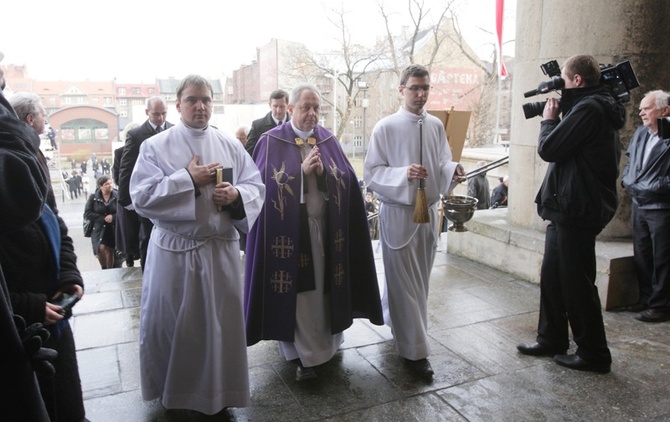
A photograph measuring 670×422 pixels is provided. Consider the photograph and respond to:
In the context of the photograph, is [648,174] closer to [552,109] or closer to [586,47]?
[586,47]

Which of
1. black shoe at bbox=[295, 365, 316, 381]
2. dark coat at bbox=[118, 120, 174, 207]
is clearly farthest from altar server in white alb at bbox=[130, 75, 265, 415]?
dark coat at bbox=[118, 120, 174, 207]

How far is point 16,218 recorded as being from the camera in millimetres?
1567

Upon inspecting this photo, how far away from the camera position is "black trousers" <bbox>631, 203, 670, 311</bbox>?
180 inches

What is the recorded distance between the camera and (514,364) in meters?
3.78

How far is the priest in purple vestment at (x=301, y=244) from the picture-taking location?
140 inches

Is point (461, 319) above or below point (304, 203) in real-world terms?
below

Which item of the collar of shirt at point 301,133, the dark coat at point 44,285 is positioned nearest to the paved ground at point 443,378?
the dark coat at point 44,285

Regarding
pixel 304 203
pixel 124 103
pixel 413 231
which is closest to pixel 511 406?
pixel 413 231

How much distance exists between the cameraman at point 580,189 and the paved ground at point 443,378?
0.32 metres

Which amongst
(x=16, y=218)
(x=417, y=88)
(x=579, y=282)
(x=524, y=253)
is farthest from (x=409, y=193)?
(x=16, y=218)

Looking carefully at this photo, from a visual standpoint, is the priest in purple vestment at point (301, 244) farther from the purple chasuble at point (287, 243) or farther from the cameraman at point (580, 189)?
the cameraman at point (580, 189)

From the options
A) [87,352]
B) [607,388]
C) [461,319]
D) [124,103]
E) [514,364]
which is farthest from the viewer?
[124,103]

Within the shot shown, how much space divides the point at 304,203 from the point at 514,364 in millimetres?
1843

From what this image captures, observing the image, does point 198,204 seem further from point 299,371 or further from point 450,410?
point 450,410
